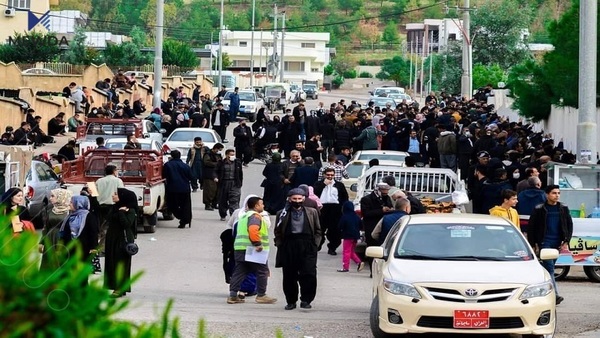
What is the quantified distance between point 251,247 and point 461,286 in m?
4.14

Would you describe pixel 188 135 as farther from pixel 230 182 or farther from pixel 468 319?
pixel 468 319

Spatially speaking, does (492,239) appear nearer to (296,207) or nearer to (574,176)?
(296,207)

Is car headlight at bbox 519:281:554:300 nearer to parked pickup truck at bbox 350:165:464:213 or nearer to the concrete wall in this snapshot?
parked pickup truck at bbox 350:165:464:213

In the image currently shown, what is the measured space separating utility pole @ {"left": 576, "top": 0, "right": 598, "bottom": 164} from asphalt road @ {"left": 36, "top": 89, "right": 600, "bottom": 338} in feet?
7.63

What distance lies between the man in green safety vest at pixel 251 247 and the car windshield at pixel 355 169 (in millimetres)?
10954

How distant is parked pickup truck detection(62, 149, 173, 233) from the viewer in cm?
2356

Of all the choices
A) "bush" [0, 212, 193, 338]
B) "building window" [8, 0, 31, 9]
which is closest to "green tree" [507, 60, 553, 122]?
"bush" [0, 212, 193, 338]

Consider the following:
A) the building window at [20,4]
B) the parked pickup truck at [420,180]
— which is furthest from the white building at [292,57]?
the parked pickup truck at [420,180]

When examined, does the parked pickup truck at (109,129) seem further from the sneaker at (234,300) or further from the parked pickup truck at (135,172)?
the sneaker at (234,300)

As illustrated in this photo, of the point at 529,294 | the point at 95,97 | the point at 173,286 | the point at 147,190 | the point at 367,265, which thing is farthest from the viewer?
the point at 95,97

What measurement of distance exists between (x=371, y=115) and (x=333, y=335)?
28.7m

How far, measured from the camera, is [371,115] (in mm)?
42250

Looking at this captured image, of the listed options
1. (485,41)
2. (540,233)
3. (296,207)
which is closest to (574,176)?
(540,233)

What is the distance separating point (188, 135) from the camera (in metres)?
35.8
